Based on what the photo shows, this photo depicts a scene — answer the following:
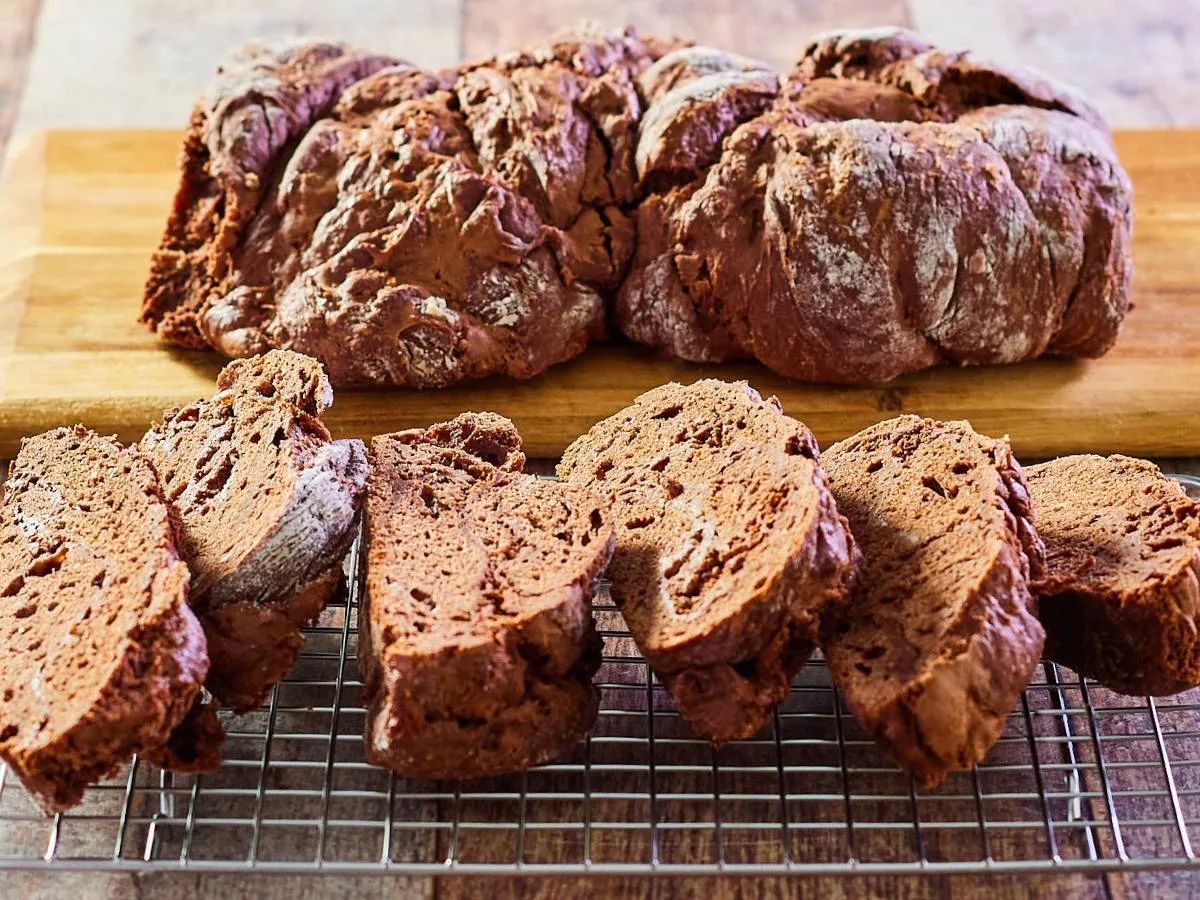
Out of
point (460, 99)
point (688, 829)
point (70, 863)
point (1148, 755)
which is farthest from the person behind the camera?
point (460, 99)

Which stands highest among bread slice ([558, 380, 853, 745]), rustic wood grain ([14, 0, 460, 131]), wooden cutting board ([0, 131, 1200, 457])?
bread slice ([558, 380, 853, 745])

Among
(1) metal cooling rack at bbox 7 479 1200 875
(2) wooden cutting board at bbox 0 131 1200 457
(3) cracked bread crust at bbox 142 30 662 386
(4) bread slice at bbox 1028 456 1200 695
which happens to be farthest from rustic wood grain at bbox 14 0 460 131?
(4) bread slice at bbox 1028 456 1200 695

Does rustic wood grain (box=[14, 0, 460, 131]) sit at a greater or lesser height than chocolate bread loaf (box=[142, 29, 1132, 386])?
lesser

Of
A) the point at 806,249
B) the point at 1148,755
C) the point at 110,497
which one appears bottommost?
the point at 1148,755

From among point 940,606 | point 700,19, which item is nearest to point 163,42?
point 700,19

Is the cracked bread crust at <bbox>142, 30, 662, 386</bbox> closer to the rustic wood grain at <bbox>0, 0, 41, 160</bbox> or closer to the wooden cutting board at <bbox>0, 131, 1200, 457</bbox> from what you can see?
the wooden cutting board at <bbox>0, 131, 1200, 457</bbox>

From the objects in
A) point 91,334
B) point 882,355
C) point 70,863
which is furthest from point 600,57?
point 70,863

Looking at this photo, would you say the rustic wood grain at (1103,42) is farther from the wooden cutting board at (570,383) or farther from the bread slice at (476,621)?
the bread slice at (476,621)

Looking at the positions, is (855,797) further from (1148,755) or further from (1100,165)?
(1100,165)
